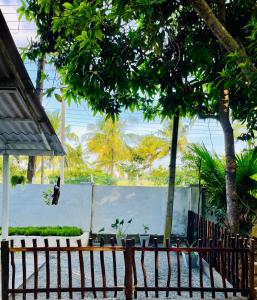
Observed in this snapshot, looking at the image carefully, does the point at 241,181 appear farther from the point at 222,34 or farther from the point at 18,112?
the point at 18,112

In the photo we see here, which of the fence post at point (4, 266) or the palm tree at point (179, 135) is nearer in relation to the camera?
the fence post at point (4, 266)

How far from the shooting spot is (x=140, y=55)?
7148 mm

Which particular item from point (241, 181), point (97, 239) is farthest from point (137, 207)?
point (241, 181)

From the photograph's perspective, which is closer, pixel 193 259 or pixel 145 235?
pixel 193 259

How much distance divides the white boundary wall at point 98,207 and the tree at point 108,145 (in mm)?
20923

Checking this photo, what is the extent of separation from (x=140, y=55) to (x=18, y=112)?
3.75m

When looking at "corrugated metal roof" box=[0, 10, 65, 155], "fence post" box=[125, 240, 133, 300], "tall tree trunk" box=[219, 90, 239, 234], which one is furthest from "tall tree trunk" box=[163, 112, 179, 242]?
"fence post" box=[125, 240, 133, 300]

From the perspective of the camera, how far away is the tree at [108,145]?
105 ft

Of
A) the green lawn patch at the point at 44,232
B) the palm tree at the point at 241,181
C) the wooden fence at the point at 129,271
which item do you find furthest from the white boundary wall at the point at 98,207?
the wooden fence at the point at 129,271

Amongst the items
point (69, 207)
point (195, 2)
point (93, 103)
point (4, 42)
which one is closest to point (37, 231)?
point (69, 207)

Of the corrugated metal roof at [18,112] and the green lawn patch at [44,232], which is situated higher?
the corrugated metal roof at [18,112]

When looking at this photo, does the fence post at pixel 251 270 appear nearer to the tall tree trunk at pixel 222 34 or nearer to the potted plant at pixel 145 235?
the tall tree trunk at pixel 222 34

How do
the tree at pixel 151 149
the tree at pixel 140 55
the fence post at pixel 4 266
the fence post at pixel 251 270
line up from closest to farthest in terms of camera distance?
1. the fence post at pixel 4 266
2. the fence post at pixel 251 270
3. the tree at pixel 140 55
4. the tree at pixel 151 149

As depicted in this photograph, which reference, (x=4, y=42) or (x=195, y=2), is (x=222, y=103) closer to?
(x=195, y=2)
